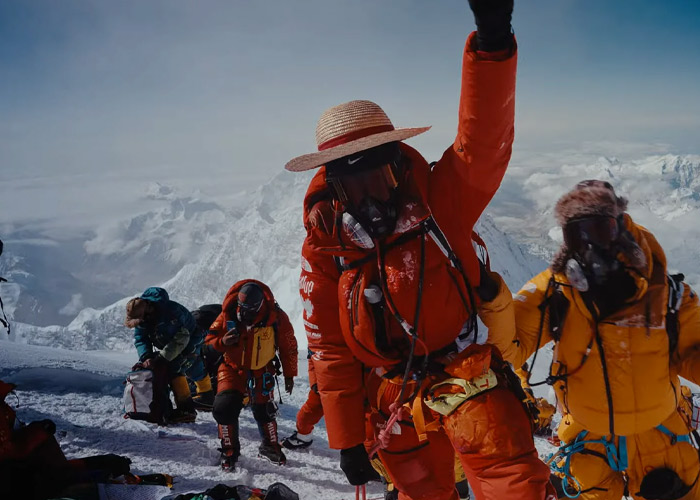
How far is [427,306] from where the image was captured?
2.29m

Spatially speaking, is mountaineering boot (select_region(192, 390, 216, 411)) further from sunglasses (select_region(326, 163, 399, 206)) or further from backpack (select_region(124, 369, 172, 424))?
sunglasses (select_region(326, 163, 399, 206))

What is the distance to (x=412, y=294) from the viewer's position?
2.27 m

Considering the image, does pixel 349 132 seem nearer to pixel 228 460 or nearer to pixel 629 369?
pixel 629 369

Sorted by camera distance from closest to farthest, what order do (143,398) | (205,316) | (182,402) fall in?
1. (143,398)
2. (182,402)
3. (205,316)

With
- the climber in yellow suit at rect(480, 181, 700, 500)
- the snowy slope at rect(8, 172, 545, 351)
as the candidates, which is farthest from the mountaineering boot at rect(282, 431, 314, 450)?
the snowy slope at rect(8, 172, 545, 351)

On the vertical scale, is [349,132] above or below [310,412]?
above

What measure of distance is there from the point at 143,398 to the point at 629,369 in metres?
5.35

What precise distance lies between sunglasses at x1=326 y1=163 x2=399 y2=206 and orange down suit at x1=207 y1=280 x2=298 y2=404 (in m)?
3.77

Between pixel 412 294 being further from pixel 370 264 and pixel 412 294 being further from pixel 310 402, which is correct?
pixel 310 402

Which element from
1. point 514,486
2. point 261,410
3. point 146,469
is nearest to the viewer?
point 514,486

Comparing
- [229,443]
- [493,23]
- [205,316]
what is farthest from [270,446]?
[493,23]

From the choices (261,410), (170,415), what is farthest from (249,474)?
(170,415)

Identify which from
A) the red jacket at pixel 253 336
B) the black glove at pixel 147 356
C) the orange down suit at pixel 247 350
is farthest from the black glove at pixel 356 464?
the black glove at pixel 147 356

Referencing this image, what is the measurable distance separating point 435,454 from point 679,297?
1918 millimetres
